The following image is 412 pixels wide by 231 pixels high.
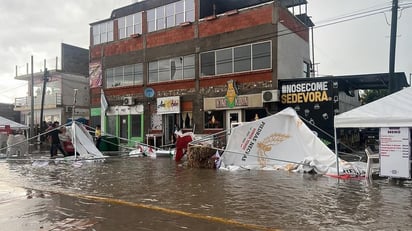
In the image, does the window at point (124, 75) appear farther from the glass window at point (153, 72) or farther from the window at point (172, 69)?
the window at point (172, 69)

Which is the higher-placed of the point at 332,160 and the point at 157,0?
the point at 157,0

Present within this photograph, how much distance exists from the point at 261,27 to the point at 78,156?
1306 cm

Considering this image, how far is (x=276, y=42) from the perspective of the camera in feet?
74.2

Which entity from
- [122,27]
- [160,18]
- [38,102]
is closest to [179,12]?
[160,18]

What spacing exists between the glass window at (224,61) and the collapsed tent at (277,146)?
35.2ft

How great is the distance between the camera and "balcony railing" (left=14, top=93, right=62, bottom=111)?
41875 millimetres

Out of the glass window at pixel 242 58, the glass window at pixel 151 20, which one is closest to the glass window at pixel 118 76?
the glass window at pixel 151 20

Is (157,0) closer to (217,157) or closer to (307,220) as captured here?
(217,157)

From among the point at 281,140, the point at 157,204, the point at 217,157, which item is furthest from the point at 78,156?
the point at 157,204

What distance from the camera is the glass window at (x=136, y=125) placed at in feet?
96.5

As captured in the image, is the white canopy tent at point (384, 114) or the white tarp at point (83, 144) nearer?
the white canopy tent at point (384, 114)

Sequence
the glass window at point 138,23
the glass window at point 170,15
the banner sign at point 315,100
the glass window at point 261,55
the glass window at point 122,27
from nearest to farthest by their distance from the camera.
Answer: the banner sign at point 315,100 < the glass window at point 261,55 < the glass window at point 170,15 < the glass window at point 138,23 < the glass window at point 122,27

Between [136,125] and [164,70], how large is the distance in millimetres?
5030

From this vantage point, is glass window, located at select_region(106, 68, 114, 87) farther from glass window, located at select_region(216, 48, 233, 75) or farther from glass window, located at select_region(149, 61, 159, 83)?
glass window, located at select_region(216, 48, 233, 75)
